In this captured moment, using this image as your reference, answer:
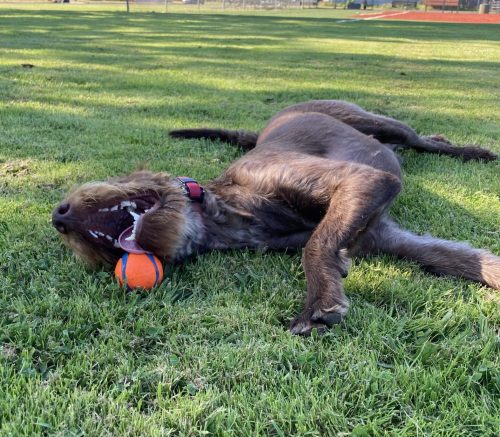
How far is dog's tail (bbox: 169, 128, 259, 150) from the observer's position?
5.46 meters

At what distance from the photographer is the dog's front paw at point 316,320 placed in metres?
2.43

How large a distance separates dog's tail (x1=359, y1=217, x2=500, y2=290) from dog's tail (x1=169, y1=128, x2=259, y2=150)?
225 cm

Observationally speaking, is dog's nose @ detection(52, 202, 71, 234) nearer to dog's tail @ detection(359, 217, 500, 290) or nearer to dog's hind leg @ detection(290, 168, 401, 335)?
dog's hind leg @ detection(290, 168, 401, 335)

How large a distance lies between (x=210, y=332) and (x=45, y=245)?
1462 millimetres

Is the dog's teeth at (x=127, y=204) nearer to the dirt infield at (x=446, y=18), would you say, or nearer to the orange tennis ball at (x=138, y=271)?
the orange tennis ball at (x=138, y=271)

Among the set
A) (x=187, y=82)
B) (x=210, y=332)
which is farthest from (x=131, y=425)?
(x=187, y=82)

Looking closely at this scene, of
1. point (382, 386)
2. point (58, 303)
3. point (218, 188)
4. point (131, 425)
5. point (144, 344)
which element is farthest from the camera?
point (218, 188)

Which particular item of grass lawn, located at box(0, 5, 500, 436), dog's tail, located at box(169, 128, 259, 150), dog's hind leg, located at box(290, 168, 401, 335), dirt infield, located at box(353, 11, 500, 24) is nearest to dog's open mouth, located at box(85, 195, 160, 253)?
grass lawn, located at box(0, 5, 500, 436)

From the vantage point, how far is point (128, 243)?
3.07 metres

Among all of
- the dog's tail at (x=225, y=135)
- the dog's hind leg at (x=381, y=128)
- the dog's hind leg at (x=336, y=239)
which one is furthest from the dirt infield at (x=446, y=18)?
the dog's hind leg at (x=336, y=239)

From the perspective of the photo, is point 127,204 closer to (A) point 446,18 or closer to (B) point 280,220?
(B) point 280,220

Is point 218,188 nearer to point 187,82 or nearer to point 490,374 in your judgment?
point 490,374

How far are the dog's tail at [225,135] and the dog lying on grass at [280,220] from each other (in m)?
1.28

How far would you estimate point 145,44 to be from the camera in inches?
645
